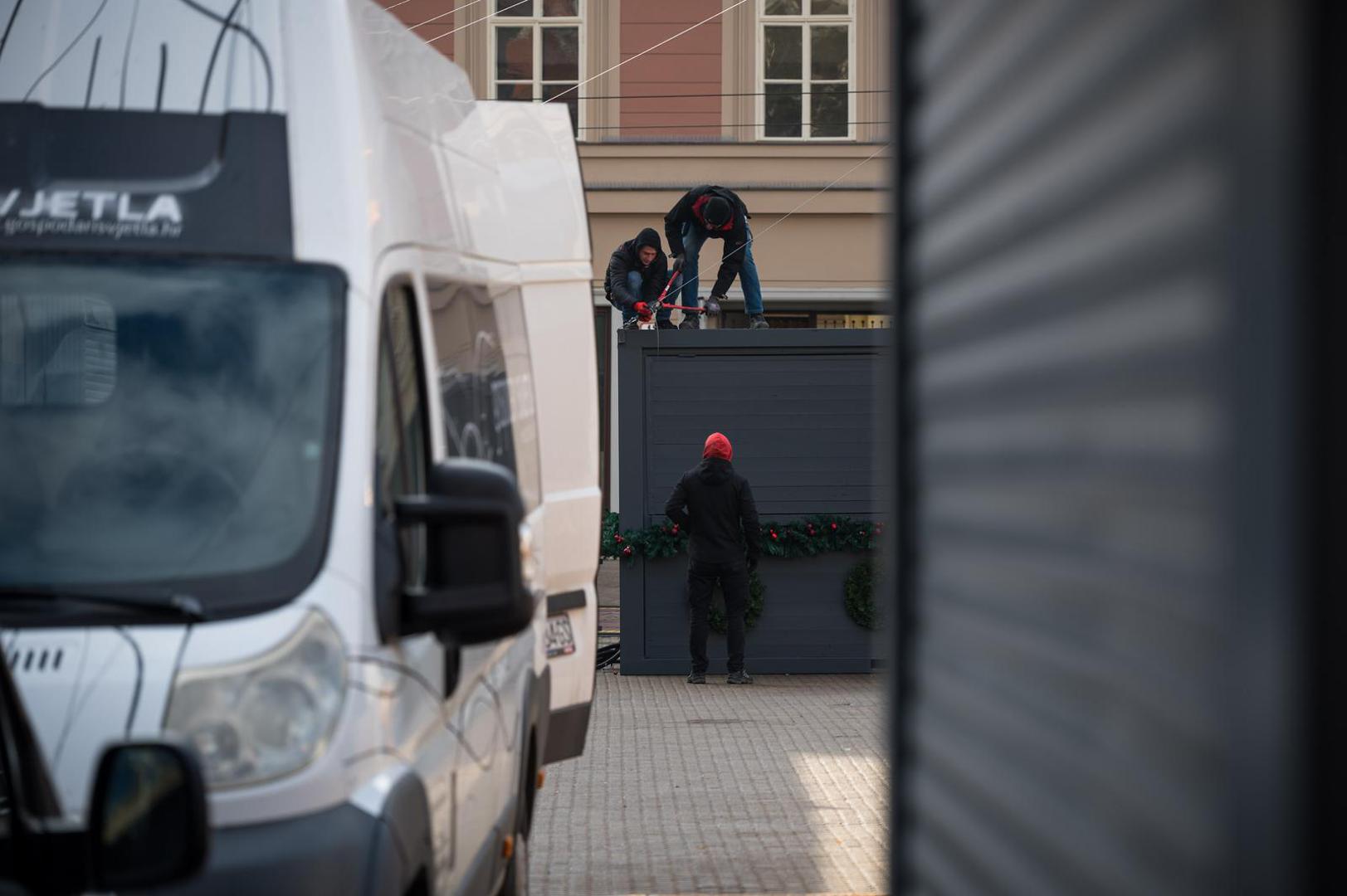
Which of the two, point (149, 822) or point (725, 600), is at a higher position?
point (149, 822)

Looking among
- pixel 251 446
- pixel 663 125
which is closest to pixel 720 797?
pixel 251 446

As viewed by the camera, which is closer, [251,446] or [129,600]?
[129,600]

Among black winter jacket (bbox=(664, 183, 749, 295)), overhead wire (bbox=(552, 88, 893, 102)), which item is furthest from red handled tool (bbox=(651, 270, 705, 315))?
overhead wire (bbox=(552, 88, 893, 102))

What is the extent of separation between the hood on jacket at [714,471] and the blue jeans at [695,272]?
2.52m

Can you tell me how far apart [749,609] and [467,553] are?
1077cm

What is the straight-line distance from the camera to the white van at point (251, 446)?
3.69 metres

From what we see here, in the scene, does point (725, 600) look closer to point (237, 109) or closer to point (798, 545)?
point (798, 545)

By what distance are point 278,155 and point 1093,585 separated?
265 cm

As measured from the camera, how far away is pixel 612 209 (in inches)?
973

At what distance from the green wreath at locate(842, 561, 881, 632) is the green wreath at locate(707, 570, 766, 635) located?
2.31 ft

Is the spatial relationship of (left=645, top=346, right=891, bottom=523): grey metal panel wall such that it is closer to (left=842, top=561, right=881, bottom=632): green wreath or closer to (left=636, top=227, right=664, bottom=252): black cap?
(left=842, top=561, right=881, bottom=632): green wreath

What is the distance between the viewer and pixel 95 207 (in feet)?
14.2

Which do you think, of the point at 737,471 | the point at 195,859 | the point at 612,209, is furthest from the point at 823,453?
the point at 195,859

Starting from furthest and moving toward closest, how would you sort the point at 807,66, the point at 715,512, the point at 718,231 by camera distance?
1. the point at 807,66
2. the point at 718,231
3. the point at 715,512
